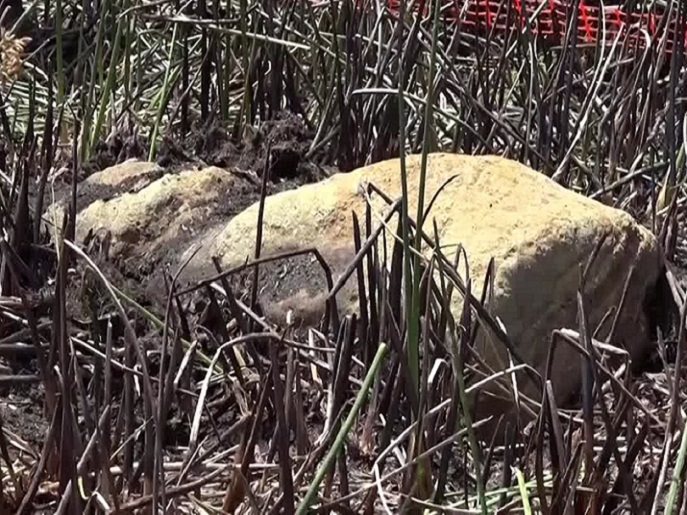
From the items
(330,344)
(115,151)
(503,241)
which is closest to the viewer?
(330,344)

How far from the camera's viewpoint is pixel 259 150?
269 centimetres

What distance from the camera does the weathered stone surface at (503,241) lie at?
1950 mm

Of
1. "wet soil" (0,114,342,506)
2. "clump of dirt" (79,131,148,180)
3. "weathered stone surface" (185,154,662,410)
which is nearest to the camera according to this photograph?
"wet soil" (0,114,342,506)

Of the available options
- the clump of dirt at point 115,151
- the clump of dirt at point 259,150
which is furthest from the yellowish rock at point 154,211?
the clump of dirt at point 115,151

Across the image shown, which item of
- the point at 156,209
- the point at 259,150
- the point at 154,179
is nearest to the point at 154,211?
the point at 156,209

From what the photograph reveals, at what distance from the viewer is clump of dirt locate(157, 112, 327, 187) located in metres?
2.61

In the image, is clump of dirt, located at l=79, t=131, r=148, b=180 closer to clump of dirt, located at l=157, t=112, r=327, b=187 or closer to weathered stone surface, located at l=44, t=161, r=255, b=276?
clump of dirt, located at l=157, t=112, r=327, b=187

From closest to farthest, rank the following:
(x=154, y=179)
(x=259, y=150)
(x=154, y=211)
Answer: (x=154, y=211), (x=154, y=179), (x=259, y=150)

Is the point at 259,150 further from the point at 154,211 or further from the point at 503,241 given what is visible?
the point at 503,241

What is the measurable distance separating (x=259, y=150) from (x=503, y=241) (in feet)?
2.70

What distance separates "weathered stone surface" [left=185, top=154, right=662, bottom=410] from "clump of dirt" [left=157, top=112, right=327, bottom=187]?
32 cm

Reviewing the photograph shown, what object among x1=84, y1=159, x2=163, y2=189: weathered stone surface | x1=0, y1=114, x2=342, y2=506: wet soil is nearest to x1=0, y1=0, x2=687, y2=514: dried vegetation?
x1=0, y1=114, x2=342, y2=506: wet soil

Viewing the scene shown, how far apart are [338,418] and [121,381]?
1.93 ft

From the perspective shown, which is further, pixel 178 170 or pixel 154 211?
pixel 178 170
